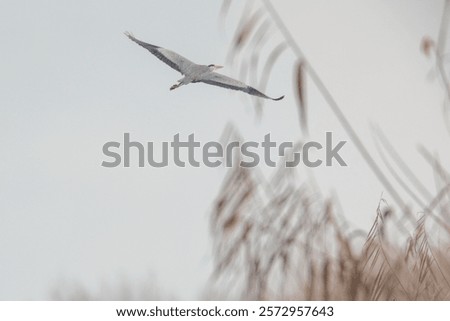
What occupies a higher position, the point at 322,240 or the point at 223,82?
the point at 223,82

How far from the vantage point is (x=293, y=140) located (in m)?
1.86

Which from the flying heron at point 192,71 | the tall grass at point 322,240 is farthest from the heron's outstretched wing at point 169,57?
the tall grass at point 322,240

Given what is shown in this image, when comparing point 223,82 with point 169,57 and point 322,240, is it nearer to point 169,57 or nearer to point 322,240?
point 169,57

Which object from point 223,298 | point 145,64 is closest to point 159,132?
point 145,64

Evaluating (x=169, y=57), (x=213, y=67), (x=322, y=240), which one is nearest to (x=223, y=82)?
(x=213, y=67)

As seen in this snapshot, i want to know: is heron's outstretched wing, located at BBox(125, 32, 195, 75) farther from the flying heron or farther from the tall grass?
the tall grass

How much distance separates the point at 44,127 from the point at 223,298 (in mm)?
655

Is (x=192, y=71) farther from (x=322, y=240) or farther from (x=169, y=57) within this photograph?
(x=322, y=240)

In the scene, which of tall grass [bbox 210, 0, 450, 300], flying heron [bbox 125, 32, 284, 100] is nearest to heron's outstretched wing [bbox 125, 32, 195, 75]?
flying heron [bbox 125, 32, 284, 100]

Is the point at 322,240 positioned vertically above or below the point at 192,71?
below

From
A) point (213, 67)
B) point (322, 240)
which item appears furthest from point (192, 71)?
point (322, 240)

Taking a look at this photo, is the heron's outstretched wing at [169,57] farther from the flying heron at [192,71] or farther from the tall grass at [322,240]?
the tall grass at [322,240]

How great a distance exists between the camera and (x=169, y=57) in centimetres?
186

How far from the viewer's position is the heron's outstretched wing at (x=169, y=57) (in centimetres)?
185
